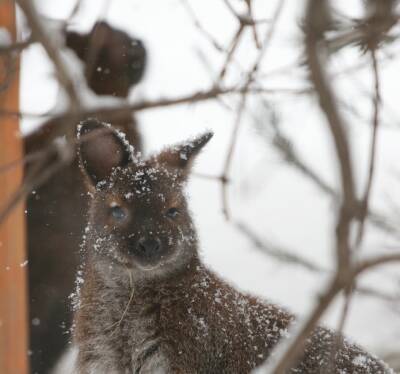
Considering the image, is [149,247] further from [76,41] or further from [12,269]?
[76,41]

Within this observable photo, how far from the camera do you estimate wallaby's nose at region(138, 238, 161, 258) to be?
2.65 m

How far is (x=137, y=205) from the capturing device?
2.80 meters

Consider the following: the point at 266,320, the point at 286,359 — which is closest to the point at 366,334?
the point at 266,320

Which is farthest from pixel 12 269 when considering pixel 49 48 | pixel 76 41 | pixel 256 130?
pixel 49 48

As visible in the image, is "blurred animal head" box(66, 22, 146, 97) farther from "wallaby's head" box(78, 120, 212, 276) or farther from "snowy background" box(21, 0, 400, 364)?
"wallaby's head" box(78, 120, 212, 276)

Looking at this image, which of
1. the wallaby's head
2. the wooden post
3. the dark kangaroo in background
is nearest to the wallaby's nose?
the wallaby's head

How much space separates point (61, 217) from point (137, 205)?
0.63 metres

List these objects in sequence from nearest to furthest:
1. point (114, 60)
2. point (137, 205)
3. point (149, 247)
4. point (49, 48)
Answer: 1. point (49, 48)
2. point (149, 247)
3. point (137, 205)
4. point (114, 60)

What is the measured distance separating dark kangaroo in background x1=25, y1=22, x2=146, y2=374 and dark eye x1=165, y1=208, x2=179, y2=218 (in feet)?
1.58

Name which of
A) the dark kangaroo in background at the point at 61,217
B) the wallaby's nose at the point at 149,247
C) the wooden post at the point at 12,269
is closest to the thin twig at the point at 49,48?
the wallaby's nose at the point at 149,247

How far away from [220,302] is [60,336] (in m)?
1.09

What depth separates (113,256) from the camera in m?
2.84

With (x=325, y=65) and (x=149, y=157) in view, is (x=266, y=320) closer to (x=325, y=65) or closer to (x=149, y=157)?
(x=149, y=157)

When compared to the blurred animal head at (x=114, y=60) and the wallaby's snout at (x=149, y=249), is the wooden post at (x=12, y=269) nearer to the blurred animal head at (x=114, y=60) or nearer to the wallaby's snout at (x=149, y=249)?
the blurred animal head at (x=114, y=60)
